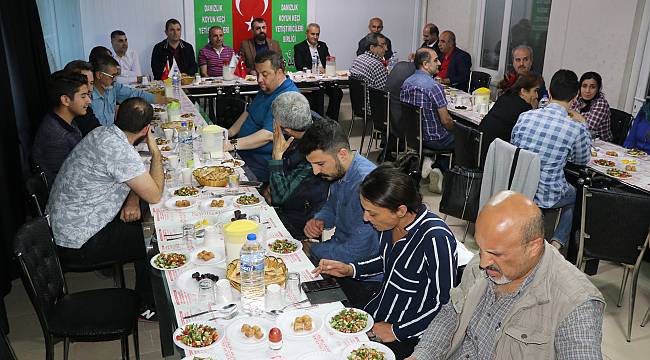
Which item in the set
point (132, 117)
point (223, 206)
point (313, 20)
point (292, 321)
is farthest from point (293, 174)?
point (313, 20)

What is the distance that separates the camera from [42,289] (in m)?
2.54

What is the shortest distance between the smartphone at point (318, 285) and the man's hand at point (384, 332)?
9.1 inches

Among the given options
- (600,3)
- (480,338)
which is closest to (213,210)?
(480,338)

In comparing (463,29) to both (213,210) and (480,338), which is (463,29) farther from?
(480,338)

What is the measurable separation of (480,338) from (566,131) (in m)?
2.52

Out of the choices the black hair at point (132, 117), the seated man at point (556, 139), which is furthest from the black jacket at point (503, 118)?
the black hair at point (132, 117)

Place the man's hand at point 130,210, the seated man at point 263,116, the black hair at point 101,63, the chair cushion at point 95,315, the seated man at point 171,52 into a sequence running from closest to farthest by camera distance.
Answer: the chair cushion at point 95,315 → the man's hand at point 130,210 → the seated man at point 263,116 → the black hair at point 101,63 → the seated man at point 171,52

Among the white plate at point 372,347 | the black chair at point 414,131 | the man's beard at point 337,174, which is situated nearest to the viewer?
the white plate at point 372,347

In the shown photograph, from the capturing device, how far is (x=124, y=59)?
24.2 ft

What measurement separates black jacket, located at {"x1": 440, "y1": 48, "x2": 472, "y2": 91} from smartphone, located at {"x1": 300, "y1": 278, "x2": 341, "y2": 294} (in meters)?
6.23

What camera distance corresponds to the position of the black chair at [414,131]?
18.0 feet

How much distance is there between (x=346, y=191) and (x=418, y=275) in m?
0.69

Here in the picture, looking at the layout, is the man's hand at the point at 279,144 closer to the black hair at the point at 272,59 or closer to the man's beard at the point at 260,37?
the black hair at the point at 272,59

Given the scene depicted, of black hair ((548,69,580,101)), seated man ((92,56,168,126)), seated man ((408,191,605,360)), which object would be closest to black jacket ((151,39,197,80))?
seated man ((92,56,168,126))
